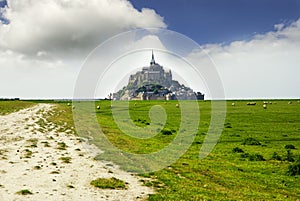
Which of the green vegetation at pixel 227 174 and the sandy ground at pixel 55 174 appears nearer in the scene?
the sandy ground at pixel 55 174

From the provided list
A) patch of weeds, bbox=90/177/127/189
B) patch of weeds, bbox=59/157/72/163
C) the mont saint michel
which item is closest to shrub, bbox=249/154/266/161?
the mont saint michel

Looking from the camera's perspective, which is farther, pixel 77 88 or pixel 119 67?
pixel 119 67

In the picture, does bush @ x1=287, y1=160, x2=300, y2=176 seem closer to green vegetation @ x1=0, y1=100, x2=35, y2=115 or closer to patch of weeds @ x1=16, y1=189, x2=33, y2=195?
patch of weeds @ x1=16, y1=189, x2=33, y2=195

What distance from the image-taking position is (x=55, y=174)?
16.3m

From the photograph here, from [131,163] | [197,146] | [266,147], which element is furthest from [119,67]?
[266,147]

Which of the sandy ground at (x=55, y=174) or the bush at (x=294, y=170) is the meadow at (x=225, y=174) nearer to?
the bush at (x=294, y=170)

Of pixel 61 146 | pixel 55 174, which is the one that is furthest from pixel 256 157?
pixel 61 146

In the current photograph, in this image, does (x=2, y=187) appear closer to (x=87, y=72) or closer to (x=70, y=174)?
(x=70, y=174)

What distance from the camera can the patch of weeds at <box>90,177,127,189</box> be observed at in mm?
14699

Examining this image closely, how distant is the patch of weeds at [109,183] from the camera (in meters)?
14.7

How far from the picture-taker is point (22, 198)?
40.1 feet

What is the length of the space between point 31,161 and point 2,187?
19.2ft

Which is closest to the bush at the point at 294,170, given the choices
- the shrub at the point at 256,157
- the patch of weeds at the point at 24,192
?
the shrub at the point at 256,157

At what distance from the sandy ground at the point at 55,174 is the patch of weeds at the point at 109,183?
38 cm
